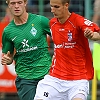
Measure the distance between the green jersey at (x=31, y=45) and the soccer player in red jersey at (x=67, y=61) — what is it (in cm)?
57

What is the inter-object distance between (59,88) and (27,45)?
3.12ft

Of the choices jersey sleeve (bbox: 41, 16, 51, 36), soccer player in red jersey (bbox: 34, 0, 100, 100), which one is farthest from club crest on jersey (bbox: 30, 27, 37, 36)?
soccer player in red jersey (bbox: 34, 0, 100, 100)

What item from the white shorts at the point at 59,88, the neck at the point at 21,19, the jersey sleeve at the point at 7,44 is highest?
the neck at the point at 21,19

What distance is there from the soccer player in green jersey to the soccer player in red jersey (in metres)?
0.57

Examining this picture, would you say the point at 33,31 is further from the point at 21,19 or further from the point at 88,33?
the point at 88,33

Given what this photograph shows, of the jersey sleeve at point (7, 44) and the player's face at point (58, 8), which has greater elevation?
the player's face at point (58, 8)

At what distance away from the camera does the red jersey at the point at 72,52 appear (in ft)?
25.4

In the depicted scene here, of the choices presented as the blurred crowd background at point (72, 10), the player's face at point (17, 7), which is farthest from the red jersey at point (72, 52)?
the blurred crowd background at point (72, 10)

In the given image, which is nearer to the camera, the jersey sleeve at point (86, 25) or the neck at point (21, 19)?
the jersey sleeve at point (86, 25)

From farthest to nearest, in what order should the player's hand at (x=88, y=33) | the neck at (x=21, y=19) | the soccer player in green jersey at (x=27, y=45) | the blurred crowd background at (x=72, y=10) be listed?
the blurred crowd background at (x=72, y=10)
the neck at (x=21, y=19)
the soccer player in green jersey at (x=27, y=45)
the player's hand at (x=88, y=33)

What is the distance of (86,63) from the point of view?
25.9 ft

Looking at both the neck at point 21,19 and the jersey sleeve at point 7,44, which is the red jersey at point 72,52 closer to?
the neck at point 21,19

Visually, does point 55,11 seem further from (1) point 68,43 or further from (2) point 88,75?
(2) point 88,75

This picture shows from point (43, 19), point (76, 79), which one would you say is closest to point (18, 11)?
point (43, 19)
